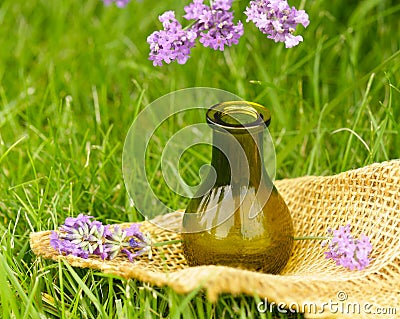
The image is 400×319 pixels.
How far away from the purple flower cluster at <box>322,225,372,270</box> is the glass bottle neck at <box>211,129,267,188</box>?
0.46 feet

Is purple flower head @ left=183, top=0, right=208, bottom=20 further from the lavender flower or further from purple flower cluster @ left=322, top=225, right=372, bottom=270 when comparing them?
purple flower cluster @ left=322, top=225, right=372, bottom=270

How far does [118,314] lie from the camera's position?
0.98 metres

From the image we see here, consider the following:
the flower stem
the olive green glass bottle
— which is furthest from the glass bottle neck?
the flower stem

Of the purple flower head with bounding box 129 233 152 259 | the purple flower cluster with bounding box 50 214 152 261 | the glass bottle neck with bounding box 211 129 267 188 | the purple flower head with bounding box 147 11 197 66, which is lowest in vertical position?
the purple flower head with bounding box 129 233 152 259

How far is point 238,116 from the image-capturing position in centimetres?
100

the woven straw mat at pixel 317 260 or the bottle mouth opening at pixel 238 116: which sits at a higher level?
the bottle mouth opening at pixel 238 116

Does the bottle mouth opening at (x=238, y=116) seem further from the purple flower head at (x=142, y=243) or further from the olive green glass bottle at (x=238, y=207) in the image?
the purple flower head at (x=142, y=243)

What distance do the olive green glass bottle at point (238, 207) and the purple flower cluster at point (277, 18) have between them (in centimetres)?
12

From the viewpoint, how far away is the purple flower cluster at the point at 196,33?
0.96 metres

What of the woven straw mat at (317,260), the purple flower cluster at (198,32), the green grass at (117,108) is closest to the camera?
the woven straw mat at (317,260)

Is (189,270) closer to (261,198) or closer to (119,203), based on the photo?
(261,198)

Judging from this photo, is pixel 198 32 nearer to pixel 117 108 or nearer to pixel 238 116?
pixel 238 116

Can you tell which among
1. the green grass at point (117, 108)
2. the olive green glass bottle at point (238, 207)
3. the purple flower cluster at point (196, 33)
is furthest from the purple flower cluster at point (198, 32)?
the green grass at point (117, 108)

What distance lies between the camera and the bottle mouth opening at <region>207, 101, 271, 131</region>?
0.97m
